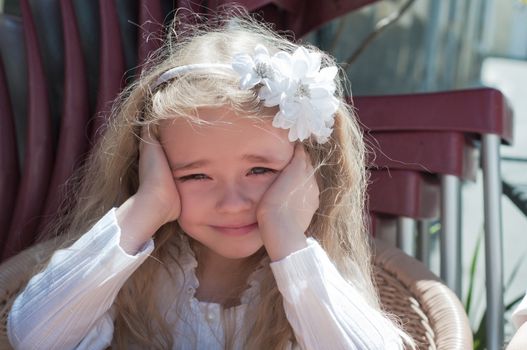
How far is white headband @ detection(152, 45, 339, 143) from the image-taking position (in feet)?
4.27

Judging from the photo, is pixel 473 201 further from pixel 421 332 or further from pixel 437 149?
pixel 421 332

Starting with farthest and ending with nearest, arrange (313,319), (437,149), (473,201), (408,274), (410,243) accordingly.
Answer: (473,201) < (410,243) < (437,149) < (408,274) < (313,319)

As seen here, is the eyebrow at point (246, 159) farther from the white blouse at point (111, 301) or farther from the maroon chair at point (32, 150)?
the maroon chair at point (32, 150)

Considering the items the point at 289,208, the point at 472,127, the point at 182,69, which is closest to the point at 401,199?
the point at 472,127

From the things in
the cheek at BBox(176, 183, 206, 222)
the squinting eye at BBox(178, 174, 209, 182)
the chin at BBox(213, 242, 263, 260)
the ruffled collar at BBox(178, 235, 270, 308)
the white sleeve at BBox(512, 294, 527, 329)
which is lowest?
the ruffled collar at BBox(178, 235, 270, 308)

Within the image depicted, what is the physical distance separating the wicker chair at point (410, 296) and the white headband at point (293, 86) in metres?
0.36

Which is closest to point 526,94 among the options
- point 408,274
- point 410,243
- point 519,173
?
point 519,173

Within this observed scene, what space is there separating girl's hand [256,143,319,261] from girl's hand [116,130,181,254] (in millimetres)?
143

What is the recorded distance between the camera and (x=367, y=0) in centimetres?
178

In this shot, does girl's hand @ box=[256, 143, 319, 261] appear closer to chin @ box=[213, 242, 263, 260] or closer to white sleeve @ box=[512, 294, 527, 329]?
chin @ box=[213, 242, 263, 260]

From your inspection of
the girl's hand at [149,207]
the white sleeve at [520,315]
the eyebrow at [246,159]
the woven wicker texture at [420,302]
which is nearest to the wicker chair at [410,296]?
the woven wicker texture at [420,302]

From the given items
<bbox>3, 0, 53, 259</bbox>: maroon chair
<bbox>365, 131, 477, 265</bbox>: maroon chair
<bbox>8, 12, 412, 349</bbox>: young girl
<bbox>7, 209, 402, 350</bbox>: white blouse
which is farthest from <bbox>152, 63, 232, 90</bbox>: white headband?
<bbox>365, 131, 477, 265</bbox>: maroon chair

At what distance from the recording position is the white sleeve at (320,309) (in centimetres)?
126

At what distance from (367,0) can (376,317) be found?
75 centimetres
